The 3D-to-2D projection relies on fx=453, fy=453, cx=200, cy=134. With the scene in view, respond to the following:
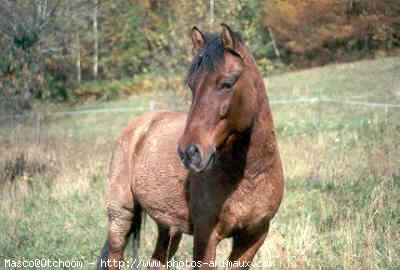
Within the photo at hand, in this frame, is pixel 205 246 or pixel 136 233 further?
pixel 136 233

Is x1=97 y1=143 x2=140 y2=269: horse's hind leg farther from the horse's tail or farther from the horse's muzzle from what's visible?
the horse's muzzle

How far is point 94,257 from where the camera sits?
525cm

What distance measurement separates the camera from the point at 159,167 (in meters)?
4.06

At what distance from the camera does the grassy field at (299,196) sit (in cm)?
455

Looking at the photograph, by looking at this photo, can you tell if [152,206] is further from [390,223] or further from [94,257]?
[390,223]

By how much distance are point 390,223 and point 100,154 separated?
6.85 metres

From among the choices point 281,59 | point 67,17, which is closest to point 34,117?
point 67,17

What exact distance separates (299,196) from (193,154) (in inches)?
159

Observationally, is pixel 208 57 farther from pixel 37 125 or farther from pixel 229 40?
pixel 37 125

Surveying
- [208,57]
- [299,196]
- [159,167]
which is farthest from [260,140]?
[299,196]

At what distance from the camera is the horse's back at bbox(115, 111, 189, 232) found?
3.78m

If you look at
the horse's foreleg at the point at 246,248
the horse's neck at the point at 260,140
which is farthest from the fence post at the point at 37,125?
the horse's neck at the point at 260,140

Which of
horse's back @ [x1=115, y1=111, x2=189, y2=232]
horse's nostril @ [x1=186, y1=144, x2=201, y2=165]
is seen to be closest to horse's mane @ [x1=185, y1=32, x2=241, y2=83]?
horse's nostril @ [x1=186, y1=144, x2=201, y2=165]

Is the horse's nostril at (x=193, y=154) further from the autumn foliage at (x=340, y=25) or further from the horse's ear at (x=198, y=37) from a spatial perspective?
the autumn foliage at (x=340, y=25)
